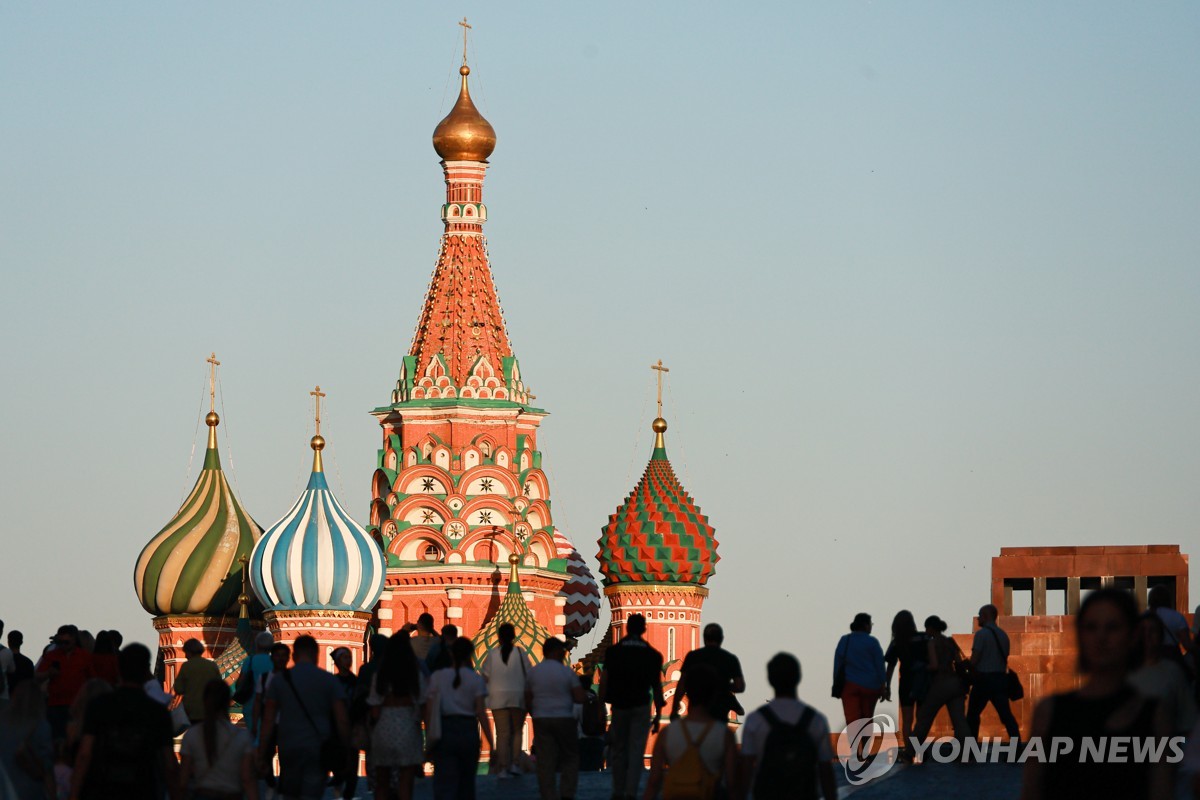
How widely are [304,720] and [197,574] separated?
1501 inches

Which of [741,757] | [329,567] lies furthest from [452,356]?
[741,757]

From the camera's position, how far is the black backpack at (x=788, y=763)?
10055 mm

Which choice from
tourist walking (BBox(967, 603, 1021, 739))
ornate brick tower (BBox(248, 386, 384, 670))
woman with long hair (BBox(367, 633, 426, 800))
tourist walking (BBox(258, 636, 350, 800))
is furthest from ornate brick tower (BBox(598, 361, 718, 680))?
tourist walking (BBox(258, 636, 350, 800))

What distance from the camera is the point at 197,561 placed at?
50.0 meters

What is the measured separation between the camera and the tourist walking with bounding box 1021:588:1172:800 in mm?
8008

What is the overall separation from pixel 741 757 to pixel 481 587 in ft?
122

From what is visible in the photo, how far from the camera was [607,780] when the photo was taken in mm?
16859

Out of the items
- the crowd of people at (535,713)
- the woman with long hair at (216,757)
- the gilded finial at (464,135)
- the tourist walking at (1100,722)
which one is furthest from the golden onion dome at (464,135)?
the tourist walking at (1100,722)

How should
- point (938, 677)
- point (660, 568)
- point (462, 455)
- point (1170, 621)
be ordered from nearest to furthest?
1. point (1170, 621)
2. point (938, 677)
3. point (462, 455)
4. point (660, 568)

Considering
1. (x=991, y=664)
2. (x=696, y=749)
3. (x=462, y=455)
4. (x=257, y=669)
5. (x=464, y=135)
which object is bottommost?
(x=696, y=749)

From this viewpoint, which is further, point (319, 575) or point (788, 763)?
point (319, 575)

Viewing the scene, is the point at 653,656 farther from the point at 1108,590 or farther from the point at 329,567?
the point at 329,567

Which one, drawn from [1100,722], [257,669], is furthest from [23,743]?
[1100,722]

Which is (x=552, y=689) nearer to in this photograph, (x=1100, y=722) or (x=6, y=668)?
(x=6, y=668)
